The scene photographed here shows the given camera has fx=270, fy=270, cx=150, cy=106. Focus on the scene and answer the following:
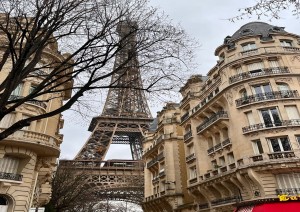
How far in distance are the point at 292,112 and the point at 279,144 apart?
3051 mm

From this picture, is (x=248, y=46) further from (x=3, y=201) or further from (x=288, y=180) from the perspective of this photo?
(x=3, y=201)

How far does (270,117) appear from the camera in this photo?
21609mm

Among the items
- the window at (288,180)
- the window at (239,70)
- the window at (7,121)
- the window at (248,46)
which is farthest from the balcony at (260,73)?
the window at (7,121)

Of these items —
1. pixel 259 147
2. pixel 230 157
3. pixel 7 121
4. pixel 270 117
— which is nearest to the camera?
pixel 7 121

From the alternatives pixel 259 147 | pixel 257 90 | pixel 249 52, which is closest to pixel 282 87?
pixel 257 90

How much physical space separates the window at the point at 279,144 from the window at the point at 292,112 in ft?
6.61

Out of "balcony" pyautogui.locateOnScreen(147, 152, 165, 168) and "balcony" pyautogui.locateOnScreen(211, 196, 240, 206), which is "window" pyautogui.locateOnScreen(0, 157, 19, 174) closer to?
"balcony" pyautogui.locateOnScreen(211, 196, 240, 206)

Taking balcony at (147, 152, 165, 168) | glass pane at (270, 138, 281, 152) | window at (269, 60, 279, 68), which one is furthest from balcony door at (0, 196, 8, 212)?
window at (269, 60, 279, 68)

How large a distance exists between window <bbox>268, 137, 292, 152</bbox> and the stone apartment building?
Result: 47mm

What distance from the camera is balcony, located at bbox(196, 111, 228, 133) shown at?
24.2 metres

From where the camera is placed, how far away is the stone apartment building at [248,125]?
19.7 metres

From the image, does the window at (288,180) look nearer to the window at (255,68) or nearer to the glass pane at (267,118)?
the glass pane at (267,118)

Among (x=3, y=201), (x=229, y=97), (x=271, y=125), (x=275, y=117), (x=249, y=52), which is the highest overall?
(x=249, y=52)

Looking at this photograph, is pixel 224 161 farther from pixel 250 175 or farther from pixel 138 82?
pixel 138 82
